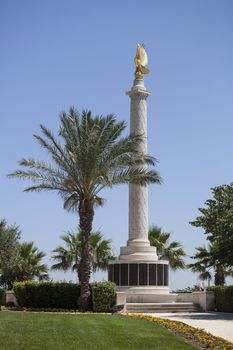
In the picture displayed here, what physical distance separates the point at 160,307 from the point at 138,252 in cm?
487

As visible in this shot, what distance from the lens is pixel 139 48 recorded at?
39.6 metres

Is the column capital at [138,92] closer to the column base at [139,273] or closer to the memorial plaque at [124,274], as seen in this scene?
the column base at [139,273]

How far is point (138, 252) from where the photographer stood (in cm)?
3497

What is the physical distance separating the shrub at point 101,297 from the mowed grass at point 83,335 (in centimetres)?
707

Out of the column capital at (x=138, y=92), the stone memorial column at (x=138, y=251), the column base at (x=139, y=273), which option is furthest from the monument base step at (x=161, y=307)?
the column capital at (x=138, y=92)

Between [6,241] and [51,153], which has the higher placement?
[51,153]

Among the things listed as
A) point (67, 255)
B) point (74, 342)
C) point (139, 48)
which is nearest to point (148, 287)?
point (67, 255)

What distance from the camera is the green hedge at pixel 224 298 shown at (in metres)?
29.8

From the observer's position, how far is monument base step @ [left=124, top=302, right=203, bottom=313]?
29688 millimetres

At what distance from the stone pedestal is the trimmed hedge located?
4731 mm

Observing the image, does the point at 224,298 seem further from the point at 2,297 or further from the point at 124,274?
the point at 2,297

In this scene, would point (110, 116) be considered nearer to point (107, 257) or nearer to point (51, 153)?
point (51, 153)

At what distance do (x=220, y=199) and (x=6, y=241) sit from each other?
15123 mm

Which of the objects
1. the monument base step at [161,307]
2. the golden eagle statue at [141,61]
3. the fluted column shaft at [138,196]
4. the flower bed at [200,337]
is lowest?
the flower bed at [200,337]
